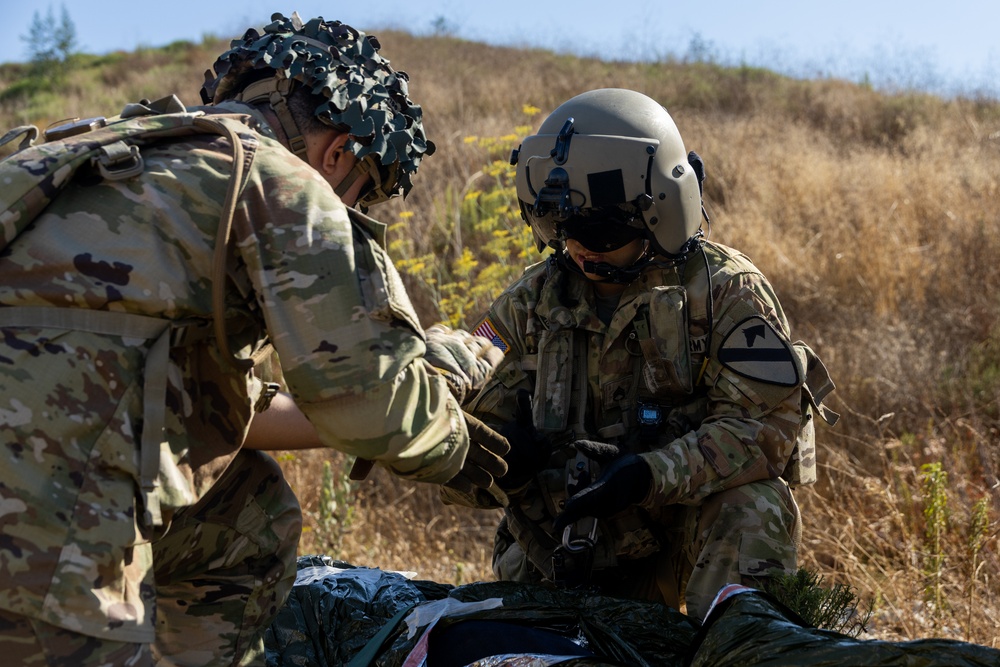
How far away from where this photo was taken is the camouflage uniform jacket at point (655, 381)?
3.11 m

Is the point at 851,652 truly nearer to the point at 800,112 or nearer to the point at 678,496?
the point at 678,496

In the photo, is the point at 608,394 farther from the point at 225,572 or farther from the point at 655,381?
the point at 225,572

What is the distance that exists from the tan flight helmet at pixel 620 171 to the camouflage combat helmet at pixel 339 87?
21.4 inches

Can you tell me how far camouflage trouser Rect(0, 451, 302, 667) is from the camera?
2.37m

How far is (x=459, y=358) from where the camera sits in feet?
7.87

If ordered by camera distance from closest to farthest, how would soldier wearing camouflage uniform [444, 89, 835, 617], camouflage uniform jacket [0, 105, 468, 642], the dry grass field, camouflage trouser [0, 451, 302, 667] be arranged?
camouflage uniform jacket [0, 105, 468, 642] → camouflage trouser [0, 451, 302, 667] → soldier wearing camouflage uniform [444, 89, 835, 617] → the dry grass field

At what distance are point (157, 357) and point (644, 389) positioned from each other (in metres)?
1.81

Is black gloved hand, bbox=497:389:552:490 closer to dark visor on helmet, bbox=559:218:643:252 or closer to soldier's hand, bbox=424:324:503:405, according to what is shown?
dark visor on helmet, bbox=559:218:643:252

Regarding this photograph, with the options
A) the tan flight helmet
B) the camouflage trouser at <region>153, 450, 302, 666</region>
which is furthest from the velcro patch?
the camouflage trouser at <region>153, 450, 302, 666</region>

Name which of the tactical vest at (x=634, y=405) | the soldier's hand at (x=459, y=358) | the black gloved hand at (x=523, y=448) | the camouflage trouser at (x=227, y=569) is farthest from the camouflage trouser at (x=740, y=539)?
the camouflage trouser at (x=227, y=569)

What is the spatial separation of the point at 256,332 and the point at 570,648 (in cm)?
108

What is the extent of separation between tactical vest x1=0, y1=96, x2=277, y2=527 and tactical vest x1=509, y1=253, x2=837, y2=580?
4.93ft

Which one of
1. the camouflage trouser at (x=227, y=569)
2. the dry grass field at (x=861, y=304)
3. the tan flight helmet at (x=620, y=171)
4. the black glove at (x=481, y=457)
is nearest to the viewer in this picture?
the camouflage trouser at (x=227, y=569)

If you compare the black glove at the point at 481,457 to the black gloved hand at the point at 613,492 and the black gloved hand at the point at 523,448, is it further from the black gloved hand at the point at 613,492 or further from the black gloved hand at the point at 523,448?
the black gloved hand at the point at 523,448
